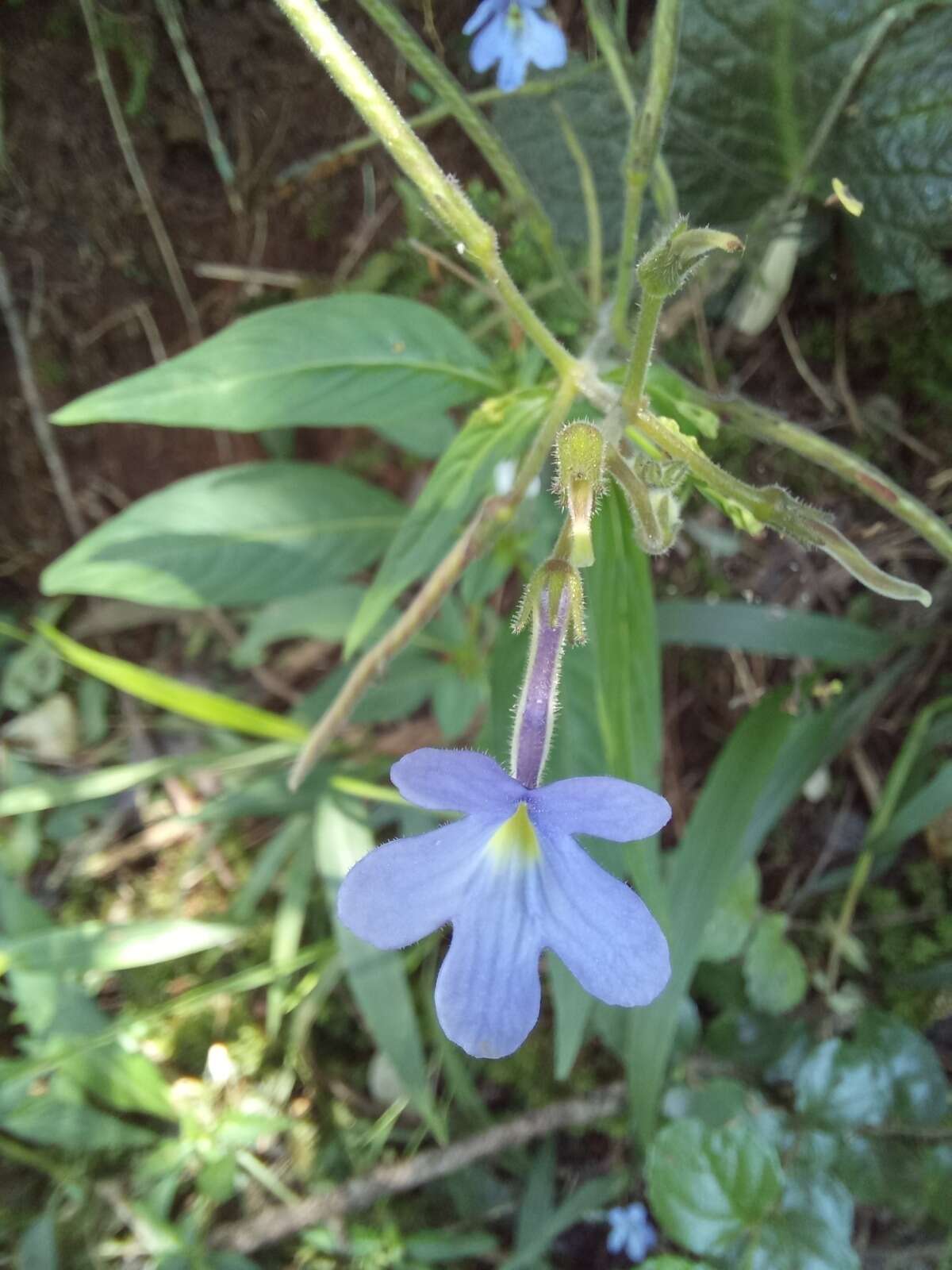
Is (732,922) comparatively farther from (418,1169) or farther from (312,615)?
(312,615)

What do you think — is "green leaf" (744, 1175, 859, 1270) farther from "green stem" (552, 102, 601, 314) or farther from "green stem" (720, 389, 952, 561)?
"green stem" (552, 102, 601, 314)

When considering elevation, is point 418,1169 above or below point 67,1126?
below

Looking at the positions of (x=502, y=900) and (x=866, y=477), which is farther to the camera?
(x=866, y=477)

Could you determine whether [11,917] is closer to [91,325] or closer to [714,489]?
[91,325]

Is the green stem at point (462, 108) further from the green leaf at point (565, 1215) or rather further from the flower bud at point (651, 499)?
the green leaf at point (565, 1215)

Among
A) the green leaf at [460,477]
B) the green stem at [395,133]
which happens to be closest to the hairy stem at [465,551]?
the green leaf at [460,477]

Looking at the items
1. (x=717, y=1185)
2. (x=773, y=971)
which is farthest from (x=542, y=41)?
(x=717, y=1185)

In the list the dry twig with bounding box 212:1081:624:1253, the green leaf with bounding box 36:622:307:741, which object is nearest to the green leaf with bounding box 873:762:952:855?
the dry twig with bounding box 212:1081:624:1253
